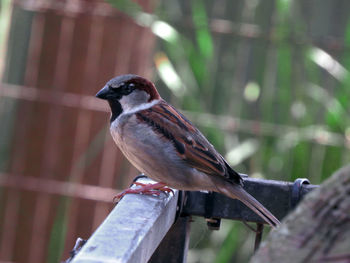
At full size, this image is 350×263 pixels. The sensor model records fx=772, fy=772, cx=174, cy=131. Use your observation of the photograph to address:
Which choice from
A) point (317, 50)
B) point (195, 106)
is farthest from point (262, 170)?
point (317, 50)

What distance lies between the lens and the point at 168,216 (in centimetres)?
162

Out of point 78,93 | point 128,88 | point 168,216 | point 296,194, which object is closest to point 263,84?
point 78,93

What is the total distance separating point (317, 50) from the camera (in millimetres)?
3758

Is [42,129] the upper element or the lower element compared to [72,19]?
lower

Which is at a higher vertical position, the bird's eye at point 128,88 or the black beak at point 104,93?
the bird's eye at point 128,88

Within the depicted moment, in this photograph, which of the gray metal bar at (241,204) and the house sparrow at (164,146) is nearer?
the gray metal bar at (241,204)

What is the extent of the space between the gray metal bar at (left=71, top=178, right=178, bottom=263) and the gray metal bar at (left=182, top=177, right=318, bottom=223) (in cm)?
13

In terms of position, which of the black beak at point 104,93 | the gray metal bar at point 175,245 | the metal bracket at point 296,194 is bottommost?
the gray metal bar at point 175,245

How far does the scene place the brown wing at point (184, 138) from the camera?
230 centimetres

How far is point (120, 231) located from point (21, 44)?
329 cm

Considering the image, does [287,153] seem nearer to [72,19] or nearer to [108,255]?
[72,19]

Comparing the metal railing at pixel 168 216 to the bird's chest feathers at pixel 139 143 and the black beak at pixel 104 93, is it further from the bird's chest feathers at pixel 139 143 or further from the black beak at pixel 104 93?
the black beak at pixel 104 93

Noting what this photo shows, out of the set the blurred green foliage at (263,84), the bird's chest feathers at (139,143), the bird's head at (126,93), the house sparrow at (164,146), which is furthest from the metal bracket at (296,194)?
the blurred green foliage at (263,84)

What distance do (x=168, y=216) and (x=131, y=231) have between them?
0.37 metres
